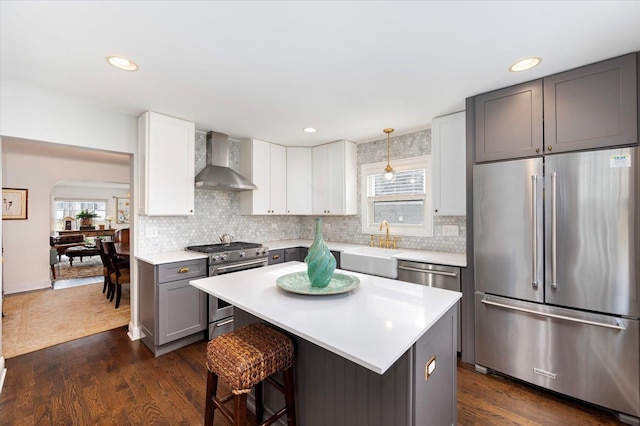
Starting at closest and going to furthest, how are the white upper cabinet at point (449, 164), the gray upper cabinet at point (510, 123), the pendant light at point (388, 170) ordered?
the gray upper cabinet at point (510, 123)
the white upper cabinet at point (449, 164)
the pendant light at point (388, 170)

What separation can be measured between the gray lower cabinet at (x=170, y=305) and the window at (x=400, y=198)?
7.69ft

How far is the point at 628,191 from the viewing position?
1.75m

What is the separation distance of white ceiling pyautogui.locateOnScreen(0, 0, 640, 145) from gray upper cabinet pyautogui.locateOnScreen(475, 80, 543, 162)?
10cm

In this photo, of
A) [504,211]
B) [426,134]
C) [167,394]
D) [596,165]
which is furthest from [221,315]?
[596,165]

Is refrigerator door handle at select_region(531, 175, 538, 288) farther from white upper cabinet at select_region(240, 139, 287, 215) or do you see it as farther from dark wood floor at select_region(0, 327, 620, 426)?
white upper cabinet at select_region(240, 139, 287, 215)

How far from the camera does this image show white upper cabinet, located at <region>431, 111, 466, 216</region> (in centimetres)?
276

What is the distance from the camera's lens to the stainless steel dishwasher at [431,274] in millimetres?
2531

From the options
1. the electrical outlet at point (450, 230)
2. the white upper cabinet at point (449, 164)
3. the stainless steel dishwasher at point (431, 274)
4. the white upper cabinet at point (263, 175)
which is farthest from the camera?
the white upper cabinet at point (263, 175)

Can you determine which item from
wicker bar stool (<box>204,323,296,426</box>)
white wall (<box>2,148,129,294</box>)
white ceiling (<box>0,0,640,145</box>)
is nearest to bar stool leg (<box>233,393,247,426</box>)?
wicker bar stool (<box>204,323,296,426</box>)

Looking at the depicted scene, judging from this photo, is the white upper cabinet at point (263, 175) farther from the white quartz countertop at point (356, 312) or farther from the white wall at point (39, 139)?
the white quartz countertop at point (356, 312)

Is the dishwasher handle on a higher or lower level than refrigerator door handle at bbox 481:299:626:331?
higher

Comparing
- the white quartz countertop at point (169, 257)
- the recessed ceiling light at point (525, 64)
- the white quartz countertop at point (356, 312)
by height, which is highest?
the recessed ceiling light at point (525, 64)

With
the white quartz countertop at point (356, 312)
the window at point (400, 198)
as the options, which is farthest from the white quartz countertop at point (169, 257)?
the window at point (400, 198)

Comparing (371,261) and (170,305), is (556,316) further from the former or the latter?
(170,305)
